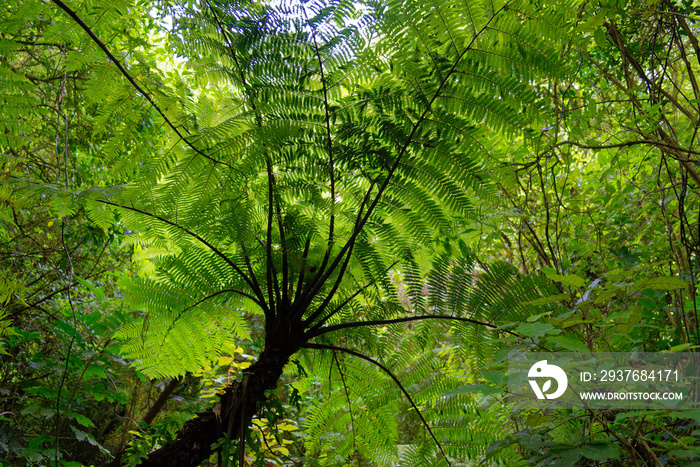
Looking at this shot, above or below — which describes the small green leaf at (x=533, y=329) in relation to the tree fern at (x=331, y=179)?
below

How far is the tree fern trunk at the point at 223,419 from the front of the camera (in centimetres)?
112

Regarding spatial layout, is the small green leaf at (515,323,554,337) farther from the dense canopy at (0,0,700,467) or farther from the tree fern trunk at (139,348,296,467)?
the tree fern trunk at (139,348,296,467)

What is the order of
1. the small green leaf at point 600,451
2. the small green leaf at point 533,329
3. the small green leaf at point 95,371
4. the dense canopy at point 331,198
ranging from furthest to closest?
the small green leaf at point 95,371
the dense canopy at point 331,198
the small green leaf at point 533,329
the small green leaf at point 600,451

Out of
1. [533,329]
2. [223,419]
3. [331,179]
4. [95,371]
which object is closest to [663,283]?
[533,329]

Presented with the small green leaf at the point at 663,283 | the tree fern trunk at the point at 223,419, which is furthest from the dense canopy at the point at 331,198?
the small green leaf at the point at 663,283

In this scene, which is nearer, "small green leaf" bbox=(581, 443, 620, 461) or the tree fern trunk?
"small green leaf" bbox=(581, 443, 620, 461)

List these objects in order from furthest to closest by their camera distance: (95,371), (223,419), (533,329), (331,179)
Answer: (95,371), (331,179), (223,419), (533,329)

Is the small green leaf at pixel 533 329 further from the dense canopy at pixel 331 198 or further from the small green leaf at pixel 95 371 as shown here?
the small green leaf at pixel 95 371

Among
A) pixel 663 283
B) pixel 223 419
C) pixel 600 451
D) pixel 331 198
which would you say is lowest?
pixel 600 451

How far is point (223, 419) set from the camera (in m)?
1.16

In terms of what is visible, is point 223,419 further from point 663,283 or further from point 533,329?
point 663,283

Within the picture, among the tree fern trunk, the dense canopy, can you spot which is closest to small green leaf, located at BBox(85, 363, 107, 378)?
the dense canopy

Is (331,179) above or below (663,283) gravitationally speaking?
above

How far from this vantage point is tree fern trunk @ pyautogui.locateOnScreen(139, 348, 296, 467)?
112 cm
